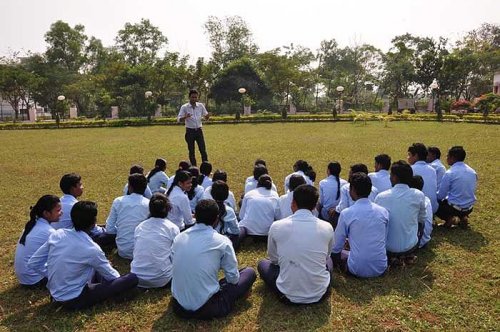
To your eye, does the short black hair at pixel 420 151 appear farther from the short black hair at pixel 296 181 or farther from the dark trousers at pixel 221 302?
the dark trousers at pixel 221 302

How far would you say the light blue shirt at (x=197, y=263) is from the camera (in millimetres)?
3256

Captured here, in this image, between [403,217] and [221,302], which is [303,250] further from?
[403,217]

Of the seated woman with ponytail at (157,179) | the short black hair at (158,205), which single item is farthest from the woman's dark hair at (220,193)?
the seated woman with ponytail at (157,179)

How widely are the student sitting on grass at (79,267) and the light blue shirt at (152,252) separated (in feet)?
0.65

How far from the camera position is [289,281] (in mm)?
3490

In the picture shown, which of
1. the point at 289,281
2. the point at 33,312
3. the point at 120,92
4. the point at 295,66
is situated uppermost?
the point at 295,66

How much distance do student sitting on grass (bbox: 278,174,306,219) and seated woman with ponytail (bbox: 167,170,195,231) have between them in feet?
3.84

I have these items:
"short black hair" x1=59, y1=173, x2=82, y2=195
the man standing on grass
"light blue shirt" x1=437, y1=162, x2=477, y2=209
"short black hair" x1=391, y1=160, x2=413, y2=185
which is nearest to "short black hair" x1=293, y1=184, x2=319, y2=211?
"short black hair" x1=391, y1=160, x2=413, y2=185

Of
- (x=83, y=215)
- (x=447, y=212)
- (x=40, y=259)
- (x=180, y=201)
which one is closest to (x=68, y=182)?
(x=40, y=259)

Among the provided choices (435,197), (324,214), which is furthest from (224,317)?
(435,197)

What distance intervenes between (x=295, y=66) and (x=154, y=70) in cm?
1399

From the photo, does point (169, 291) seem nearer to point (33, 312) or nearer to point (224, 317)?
point (224, 317)

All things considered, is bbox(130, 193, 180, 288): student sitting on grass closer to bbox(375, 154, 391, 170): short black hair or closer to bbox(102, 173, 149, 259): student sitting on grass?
bbox(102, 173, 149, 259): student sitting on grass

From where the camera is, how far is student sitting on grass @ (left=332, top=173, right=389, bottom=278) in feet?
12.8
